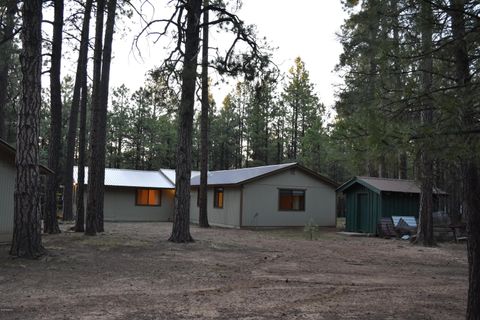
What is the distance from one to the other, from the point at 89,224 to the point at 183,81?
560 centimetres

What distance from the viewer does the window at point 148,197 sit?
26.1 meters

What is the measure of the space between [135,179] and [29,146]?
57.0 ft

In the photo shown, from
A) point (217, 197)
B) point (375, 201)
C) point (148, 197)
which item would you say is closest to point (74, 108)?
point (148, 197)

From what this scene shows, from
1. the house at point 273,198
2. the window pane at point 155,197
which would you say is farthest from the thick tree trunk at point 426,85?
the window pane at point 155,197

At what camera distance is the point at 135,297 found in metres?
6.28

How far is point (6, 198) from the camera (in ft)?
41.2

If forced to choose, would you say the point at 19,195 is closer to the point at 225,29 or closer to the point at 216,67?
the point at 216,67

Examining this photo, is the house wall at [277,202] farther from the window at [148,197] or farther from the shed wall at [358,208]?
the window at [148,197]

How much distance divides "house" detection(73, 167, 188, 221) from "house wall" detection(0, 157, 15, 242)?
11849 millimetres

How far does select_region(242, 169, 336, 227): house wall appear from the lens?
2188 cm

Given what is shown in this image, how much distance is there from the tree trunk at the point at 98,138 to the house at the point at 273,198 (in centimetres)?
756

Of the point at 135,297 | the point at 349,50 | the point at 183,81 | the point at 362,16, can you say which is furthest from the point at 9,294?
the point at 349,50

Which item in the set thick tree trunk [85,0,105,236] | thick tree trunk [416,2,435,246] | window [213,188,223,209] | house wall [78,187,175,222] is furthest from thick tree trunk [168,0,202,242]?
house wall [78,187,175,222]

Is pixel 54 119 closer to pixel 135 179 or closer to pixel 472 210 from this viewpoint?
pixel 135 179
